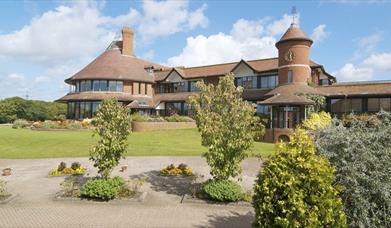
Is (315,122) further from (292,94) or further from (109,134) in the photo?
(109,134)

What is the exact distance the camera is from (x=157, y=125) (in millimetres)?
36188

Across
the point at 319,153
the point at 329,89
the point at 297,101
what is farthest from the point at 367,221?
the point at 329,89

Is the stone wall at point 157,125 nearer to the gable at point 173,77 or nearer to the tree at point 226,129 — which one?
the gable at point 173,77

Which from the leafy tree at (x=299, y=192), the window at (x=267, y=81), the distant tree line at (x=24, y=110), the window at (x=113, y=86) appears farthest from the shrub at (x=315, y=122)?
the distant tree line at (x=24, y=110)

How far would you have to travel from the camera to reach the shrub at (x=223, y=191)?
36.9 ft

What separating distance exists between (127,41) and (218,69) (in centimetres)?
1642

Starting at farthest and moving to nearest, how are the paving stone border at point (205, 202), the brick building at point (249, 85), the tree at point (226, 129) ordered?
the brick building at point (249, 85), the tree at point (226, 129), the paving stone border at point (205, 202)

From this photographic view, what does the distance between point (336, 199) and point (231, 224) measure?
11.7 feet

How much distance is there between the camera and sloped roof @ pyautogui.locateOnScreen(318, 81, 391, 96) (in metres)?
30.4

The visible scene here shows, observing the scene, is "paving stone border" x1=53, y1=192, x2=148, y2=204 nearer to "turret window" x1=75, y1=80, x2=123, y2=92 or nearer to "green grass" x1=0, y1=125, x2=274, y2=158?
"green grass" x1=0, y1=125, x2=274, y2=158

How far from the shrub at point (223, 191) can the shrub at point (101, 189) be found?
10.9ft

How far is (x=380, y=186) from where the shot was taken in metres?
7.49

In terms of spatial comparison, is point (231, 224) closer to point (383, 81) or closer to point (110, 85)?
point (383, 81)

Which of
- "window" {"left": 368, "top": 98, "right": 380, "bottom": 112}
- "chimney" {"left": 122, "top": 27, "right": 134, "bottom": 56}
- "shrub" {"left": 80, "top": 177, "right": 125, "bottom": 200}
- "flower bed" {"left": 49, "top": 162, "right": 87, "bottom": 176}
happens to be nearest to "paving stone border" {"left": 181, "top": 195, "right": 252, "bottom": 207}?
"shrub" {"left": 80, "top": 177, "right": 125, "bottom": 200}
